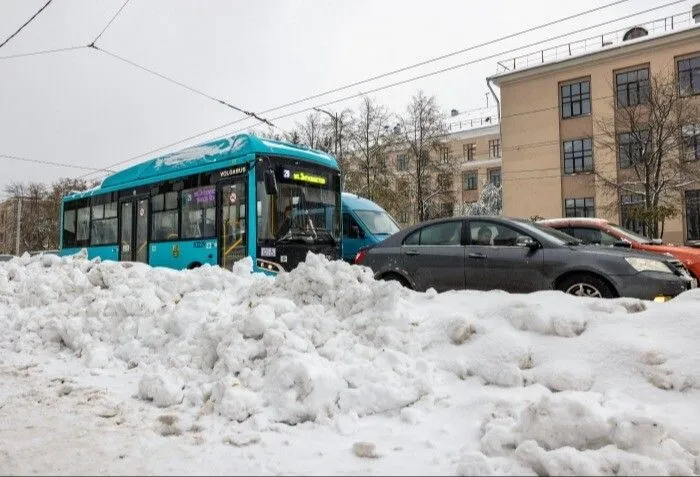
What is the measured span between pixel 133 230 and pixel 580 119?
28602 mm

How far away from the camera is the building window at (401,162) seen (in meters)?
34.8

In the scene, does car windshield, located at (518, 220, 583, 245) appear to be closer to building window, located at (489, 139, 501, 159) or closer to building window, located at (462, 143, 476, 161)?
building window, located at (489, 139, 501, 159)

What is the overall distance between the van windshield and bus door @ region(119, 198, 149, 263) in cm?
551

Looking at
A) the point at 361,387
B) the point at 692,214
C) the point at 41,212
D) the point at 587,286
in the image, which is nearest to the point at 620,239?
the point at 587,286

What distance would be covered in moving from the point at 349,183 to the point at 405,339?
2761 centimetres

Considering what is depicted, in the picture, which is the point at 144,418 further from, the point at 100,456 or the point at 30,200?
the point at 30,200

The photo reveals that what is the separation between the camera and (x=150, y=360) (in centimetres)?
495

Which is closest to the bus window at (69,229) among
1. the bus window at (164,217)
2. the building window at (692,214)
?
the bus window at (164,217)

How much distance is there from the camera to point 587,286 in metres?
6.28

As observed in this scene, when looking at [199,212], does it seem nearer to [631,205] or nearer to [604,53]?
[631,205]

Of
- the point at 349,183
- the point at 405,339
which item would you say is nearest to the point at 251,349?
the point at 405,339

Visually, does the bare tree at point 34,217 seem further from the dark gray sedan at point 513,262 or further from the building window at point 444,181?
the dark gray sedan at point 513,262

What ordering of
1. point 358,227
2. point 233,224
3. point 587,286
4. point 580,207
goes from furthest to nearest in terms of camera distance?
1. point 580,207
2. point 358,227
3. point 233,224
4. point 587,286

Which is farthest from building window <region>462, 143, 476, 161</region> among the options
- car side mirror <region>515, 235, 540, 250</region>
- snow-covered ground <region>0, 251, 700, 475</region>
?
snow-covered ground <region>0, 251, 700, 475</region>
